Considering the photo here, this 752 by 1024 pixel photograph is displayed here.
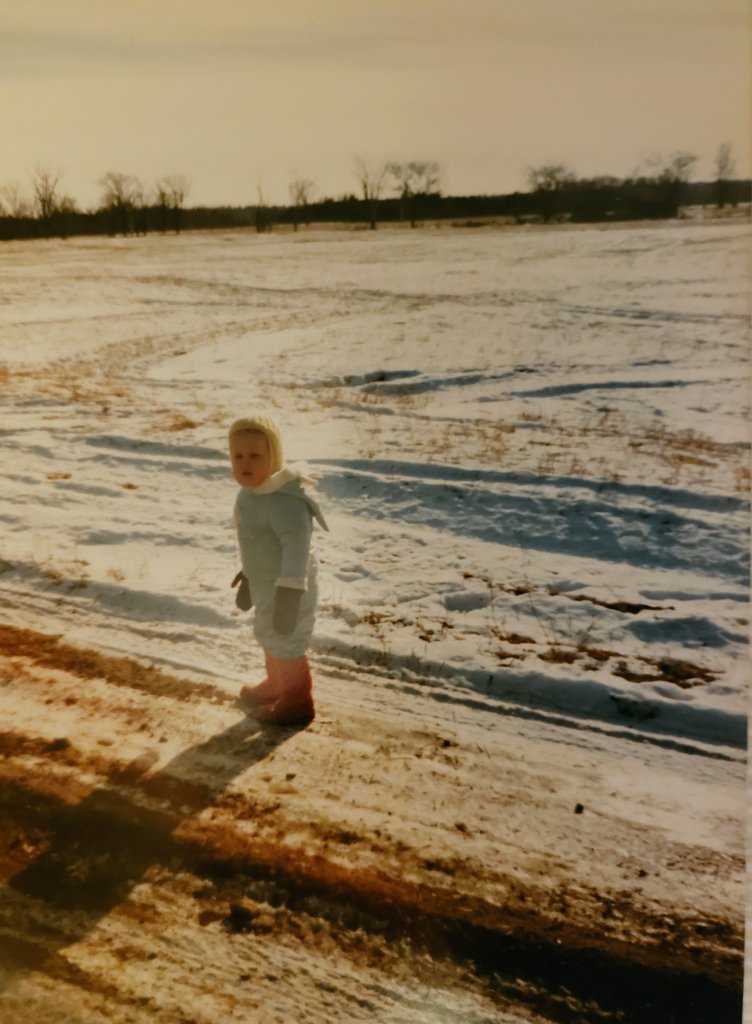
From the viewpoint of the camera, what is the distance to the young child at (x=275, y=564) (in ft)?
8.87

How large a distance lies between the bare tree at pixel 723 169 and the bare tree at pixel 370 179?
196 centimetres

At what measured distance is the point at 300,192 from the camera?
508 cm

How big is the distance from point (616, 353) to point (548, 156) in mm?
4364

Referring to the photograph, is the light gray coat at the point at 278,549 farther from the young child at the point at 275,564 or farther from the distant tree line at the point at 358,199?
the distant tree line at the point at 358,199

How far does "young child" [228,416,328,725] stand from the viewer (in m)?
2.71

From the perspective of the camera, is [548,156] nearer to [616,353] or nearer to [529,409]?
[529,409]

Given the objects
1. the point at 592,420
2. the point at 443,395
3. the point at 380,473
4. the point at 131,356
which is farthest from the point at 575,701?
the point at 131,356

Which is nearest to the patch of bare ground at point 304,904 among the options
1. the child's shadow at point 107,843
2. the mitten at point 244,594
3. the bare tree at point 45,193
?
the child's shadow at point 107,843

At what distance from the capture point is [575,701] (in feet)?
10.3

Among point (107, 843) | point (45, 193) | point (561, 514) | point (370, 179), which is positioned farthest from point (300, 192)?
point (107, 843)

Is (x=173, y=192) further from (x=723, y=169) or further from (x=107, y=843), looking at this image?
(x=107, y=843)

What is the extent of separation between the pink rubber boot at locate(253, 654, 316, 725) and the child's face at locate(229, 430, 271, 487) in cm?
69

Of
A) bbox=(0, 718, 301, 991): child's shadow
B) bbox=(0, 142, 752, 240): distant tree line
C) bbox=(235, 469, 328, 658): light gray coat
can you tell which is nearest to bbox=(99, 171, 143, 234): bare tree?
bbox=(0, 142, 752, 240): distant tree line

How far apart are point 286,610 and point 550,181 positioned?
4488 mm
